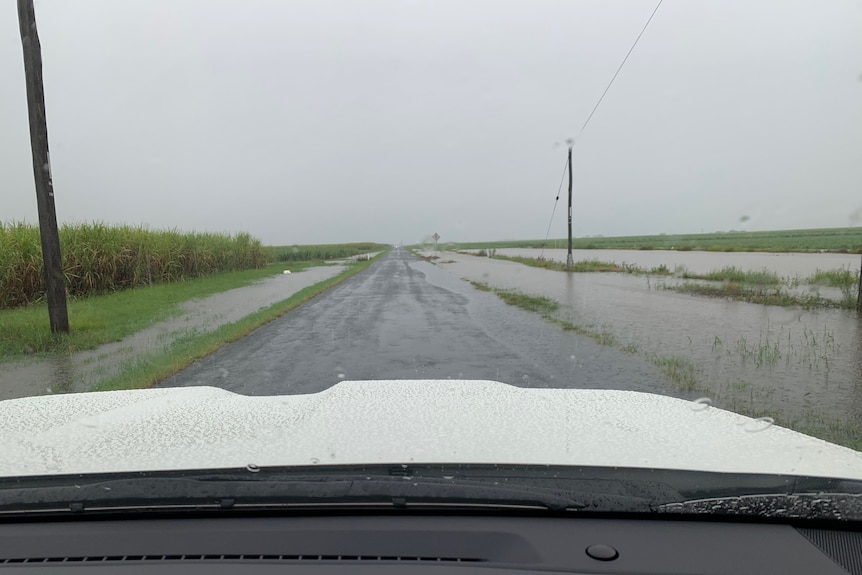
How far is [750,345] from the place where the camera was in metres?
9.02

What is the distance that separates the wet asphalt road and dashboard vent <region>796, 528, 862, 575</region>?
13.6 ft

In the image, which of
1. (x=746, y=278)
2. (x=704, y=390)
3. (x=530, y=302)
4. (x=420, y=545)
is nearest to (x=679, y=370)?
(x=704, y=390)

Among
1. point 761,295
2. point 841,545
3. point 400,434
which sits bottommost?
point 761,295

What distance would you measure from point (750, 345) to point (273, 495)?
343 inches

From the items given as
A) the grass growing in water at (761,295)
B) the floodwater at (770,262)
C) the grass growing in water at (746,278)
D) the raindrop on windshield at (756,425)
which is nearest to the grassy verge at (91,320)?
the raindrop on windshield at (756,425)

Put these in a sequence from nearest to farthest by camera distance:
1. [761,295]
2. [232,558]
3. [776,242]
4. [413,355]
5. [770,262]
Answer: [232,558], [413,355], [761,295], [770,262], [776,242]

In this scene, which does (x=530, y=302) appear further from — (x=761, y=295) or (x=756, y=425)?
(x=756, y=425)

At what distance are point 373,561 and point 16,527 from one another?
143 centimetres

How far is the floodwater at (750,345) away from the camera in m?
6.00

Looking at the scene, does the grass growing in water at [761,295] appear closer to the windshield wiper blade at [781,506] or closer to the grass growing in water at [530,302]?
the grass growing in water at [530,302]

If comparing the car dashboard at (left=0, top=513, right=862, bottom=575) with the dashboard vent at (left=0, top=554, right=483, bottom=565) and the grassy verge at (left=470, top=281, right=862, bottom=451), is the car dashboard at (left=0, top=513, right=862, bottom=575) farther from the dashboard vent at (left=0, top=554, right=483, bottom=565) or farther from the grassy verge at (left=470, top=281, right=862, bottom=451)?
the grassy verge at (left=470, top=281, right=862, bottom=451)

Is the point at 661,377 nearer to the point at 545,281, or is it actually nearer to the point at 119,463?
the point at 119,463

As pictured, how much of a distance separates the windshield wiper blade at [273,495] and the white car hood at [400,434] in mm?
132

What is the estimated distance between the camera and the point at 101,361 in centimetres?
852
